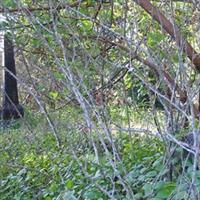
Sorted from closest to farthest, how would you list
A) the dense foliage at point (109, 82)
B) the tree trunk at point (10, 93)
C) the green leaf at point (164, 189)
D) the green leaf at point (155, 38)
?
the green leaf at point (164, 189)
the dense foliage at point (109, 82)
the green leaf at point (155, 38)
the tree trunk at point (10, 93)

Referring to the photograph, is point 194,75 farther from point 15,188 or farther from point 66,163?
point 15,188

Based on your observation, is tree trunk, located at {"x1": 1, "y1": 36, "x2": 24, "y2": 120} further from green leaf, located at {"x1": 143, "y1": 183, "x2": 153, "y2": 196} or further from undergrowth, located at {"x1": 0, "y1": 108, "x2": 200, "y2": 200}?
green leaf, located at {"x1": 143, "y1": 183, "x2": 153, "y2": 196}

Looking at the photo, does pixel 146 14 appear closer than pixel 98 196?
No

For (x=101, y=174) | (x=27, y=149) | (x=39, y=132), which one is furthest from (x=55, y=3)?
(x=39, y=132)

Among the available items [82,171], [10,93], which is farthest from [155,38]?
[10,93]

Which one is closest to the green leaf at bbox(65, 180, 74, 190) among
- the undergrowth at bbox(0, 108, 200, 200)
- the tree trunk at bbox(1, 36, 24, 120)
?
the undergrowth at bbox(0, 108, 200, 200)

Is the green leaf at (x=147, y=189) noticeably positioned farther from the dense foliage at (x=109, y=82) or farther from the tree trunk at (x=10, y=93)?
the tree trunk at (x=10, y=93)

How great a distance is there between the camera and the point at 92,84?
127 inches

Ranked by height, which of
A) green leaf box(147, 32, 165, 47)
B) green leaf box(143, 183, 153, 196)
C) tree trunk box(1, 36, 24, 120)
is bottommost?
tree trunk box(1, 36, 24, 120)

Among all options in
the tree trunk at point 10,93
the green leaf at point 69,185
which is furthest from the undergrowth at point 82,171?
the tree trunk at point 10,93

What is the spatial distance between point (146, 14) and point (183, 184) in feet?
4.63

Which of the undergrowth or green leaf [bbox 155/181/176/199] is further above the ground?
green leaf [bbox 155/181/176/199]

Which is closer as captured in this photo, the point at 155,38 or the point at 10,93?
the point at 155,38

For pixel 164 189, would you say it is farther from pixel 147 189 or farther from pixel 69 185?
pixel 69 185
